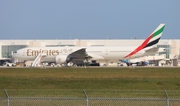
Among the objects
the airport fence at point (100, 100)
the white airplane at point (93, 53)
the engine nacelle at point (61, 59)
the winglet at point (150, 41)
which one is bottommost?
the airport fence at point (100, 100)

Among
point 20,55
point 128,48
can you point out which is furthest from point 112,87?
point 20,55

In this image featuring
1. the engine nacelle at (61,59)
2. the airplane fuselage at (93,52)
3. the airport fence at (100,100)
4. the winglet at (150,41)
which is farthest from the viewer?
the airplane fuselage at (93,52)

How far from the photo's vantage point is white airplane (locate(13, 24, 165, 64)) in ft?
247

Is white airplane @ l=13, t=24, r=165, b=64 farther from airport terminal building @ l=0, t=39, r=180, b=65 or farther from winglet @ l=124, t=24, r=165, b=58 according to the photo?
airport terminal building @ l=0, t=39, r=180, b=65

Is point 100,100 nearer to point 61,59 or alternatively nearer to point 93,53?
point 61,59

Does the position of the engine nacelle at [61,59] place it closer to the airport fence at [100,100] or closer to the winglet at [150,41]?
the winglet at [150,41]

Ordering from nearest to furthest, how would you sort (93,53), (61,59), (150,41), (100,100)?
(100,100)
(61,59)
(150,41)
(93,53)

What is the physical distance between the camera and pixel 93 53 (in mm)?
79312

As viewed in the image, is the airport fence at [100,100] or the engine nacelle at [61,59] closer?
the airport fence at [100,100]

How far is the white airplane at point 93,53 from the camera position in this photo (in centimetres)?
7544

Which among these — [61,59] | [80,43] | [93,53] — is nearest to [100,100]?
[61,59]

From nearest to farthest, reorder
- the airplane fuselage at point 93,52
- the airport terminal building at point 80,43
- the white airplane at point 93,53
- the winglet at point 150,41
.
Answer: the white airplane at point 93,53, the winglet at point 150,41, the airplane fuselage at point 93,52, the airport terminal building at point 80,43

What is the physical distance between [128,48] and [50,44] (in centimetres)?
3959

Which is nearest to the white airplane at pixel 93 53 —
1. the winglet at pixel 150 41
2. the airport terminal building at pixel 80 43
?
the winglet at pixel 150 41
